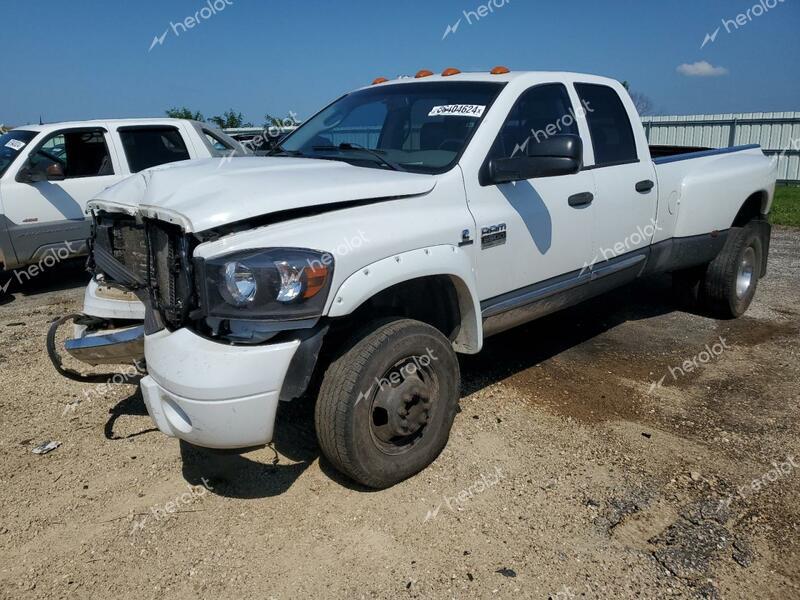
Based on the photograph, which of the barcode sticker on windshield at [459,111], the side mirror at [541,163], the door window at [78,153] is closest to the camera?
the side mirror at [541,163]

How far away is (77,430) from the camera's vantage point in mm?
3877

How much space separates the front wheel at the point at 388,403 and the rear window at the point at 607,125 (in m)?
1.97

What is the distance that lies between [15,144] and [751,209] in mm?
7358

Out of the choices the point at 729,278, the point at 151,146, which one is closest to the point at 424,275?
the point at 729,278

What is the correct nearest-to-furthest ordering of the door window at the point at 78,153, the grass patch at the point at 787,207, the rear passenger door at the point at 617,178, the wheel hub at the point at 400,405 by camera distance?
the wheel hub at the point at 400,405 < the rear passenger door at the point at 617,178 < the door window at the point at 78,153 < the grass patch at the point at 787,207

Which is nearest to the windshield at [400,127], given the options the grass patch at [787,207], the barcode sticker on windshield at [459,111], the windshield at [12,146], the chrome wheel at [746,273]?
the barcode sticker on windshield at [459,111]

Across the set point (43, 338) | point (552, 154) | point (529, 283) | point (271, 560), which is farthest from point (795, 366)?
point (43, 338)

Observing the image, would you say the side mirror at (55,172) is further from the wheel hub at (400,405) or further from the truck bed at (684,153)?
the truck bed at (684,153)

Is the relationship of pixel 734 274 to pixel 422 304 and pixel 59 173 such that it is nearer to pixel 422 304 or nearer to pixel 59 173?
pixel 422 304

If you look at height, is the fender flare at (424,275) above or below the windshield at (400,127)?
below

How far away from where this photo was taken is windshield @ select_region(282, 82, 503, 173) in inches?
140

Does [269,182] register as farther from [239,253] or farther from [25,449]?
[25,449]

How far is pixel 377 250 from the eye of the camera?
288cm

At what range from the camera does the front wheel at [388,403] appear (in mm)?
2877
